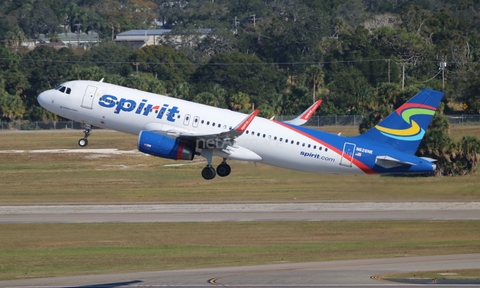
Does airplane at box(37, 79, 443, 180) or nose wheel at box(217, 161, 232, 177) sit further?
nose wheel at box(217, 161, 232, 177)

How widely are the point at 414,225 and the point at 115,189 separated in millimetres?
32804

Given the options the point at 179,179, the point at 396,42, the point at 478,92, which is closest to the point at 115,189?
the point at 179,179

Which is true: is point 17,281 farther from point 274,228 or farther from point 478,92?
point 478,92

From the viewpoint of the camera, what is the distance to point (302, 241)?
221 feet

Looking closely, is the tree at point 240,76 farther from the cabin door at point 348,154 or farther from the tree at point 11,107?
the cabin door at point 348,154

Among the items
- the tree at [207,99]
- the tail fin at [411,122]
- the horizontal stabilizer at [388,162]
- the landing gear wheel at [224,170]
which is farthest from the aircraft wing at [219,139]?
the tree at [207,99]

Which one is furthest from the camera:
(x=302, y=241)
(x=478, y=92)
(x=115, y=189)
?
(x=478, y=92)

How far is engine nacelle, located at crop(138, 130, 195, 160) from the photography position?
57.9m

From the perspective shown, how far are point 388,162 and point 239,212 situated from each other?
20.5 m

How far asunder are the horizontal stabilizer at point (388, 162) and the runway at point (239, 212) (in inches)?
592

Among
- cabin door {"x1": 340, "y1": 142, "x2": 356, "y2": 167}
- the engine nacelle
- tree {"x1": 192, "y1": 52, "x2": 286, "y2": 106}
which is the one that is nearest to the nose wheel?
the engine nacelle

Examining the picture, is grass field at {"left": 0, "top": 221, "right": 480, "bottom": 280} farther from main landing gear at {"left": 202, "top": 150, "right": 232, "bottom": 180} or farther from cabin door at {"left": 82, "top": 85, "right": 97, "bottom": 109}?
cabin door at {"left": 82, "top": 85, "right": 97, "bottom": 109}

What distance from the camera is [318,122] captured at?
146 m

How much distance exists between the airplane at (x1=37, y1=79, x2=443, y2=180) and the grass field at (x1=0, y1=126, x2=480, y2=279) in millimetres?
4042
